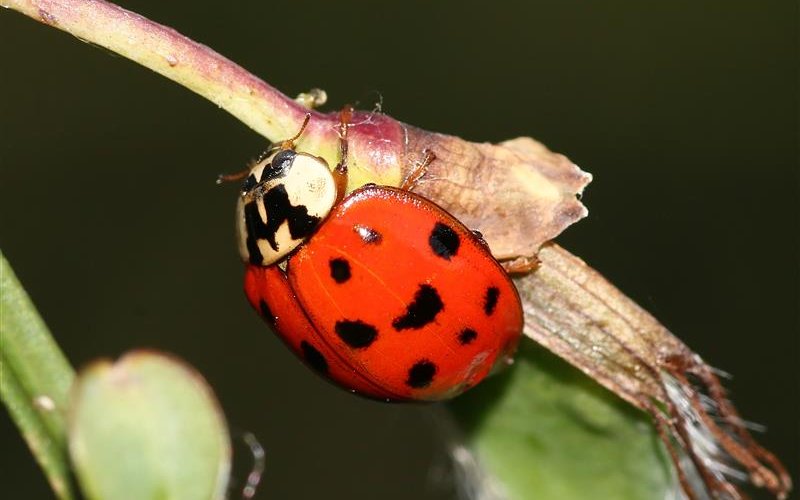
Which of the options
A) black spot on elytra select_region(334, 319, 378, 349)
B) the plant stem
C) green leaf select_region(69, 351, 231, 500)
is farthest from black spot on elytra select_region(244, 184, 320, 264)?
green leaf select_region(69, 351, 231, 500)

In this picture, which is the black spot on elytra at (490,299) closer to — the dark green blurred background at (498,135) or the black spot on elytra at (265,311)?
the black spot on elytra at (265,311)

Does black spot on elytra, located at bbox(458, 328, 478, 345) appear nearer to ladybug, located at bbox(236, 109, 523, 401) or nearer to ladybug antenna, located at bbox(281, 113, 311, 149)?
ladybug, located at bbox(236, 109, 523, 401)

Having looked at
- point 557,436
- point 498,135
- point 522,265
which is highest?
point 522,265

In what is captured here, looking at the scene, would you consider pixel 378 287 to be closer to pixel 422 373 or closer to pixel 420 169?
pixel 422 373

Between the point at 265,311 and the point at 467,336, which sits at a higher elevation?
the point at 467,336

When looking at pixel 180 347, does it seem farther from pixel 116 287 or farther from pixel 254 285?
pixel 254 285

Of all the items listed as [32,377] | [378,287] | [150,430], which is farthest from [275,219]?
[150,430]
